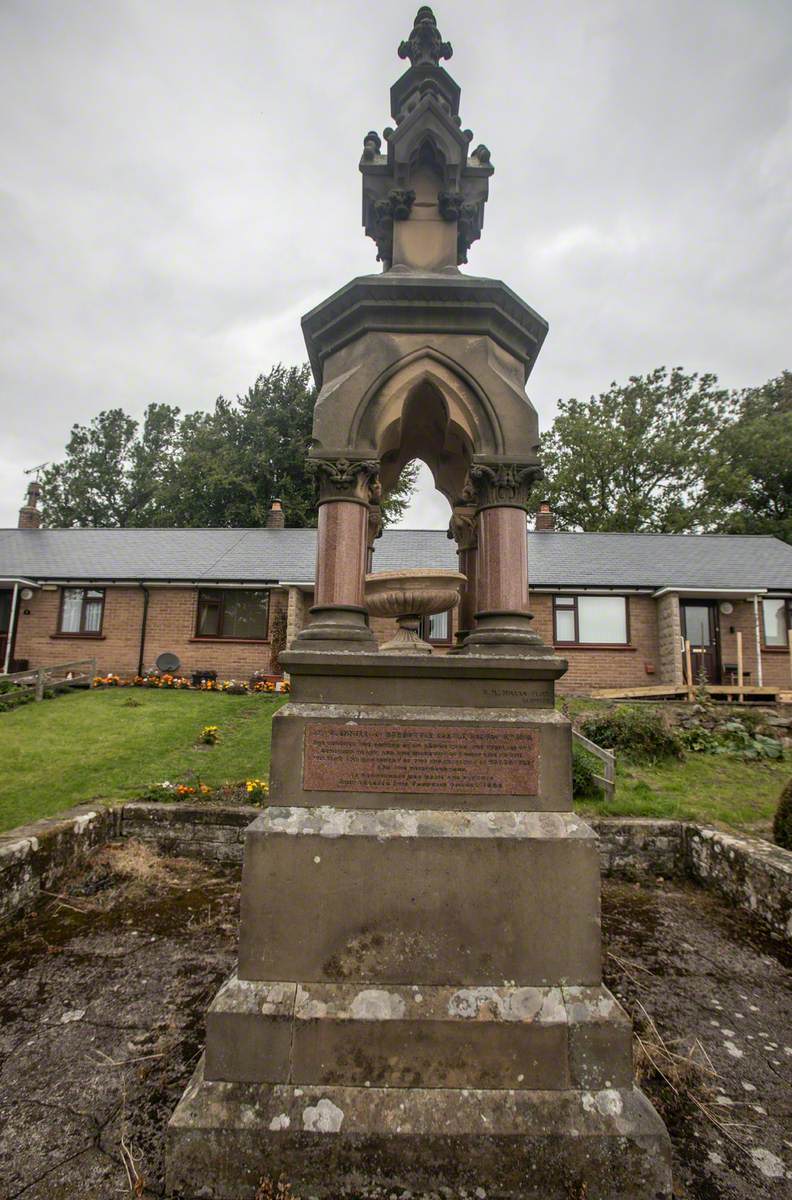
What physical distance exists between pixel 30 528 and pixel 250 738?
63.7 feet

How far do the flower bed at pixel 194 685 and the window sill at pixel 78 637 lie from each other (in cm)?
152

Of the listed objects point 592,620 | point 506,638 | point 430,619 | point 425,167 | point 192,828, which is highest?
point 425,167

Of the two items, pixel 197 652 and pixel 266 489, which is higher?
pixel 266 489

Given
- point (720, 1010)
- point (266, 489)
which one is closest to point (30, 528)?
A: point (266, 489)

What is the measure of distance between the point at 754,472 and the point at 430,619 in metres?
25.4

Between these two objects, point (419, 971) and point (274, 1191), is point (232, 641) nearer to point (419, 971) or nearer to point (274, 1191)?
point (419, 971)

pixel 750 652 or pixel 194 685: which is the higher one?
pixel 750 652

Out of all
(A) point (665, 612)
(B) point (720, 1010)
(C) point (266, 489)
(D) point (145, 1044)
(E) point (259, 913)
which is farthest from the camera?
(C) point (266, 489)

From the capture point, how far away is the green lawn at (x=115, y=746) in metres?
7.56

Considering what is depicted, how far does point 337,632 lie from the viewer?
3268mm

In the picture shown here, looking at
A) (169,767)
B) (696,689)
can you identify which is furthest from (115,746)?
(696,689)

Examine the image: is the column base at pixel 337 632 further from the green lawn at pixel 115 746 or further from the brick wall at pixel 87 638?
the brick wall at pixel 87 638

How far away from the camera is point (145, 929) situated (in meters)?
4.40

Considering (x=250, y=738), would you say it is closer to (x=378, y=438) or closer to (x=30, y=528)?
(x=378, y=438)
